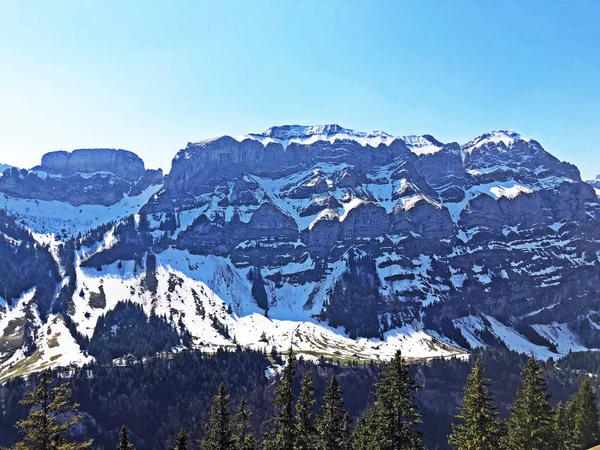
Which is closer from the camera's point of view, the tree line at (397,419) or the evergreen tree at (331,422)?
the tree line at (397,419)

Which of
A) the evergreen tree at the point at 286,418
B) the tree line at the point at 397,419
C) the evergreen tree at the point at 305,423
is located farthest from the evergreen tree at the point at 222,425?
the evergreen tree at the point at 305,423

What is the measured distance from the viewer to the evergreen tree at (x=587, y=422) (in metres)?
75.3

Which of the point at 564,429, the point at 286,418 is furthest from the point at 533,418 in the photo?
the point at 564,429

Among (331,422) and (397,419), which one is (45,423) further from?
(331,422)

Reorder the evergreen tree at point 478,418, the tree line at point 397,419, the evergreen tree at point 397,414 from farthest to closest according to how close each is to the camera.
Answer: the evergreen tree at point 478,418 < the tree line at point 397,419 < the evergreen tree at point 397,414

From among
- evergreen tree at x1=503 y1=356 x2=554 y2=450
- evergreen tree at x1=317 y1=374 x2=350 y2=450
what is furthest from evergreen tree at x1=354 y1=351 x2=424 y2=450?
evergreen tree at x1=503 y1=356 x2=554 y2=450

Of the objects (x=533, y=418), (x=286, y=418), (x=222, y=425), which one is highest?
(x=533, y=418)

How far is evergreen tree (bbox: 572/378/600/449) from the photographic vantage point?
247 feet

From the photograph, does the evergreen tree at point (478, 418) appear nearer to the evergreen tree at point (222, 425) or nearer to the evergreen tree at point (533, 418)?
the evergreen tree at point (533, 418)

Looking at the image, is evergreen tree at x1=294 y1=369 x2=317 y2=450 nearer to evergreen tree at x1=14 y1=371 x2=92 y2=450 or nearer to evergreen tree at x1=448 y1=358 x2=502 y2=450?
evergreen tree at x1=448 y1=358 x2=502 y2=450

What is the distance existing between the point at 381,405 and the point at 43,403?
25454 mm

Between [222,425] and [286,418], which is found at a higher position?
[286,418]

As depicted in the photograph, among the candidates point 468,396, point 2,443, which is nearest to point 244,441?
point 468,396

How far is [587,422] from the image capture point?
3007 inches
